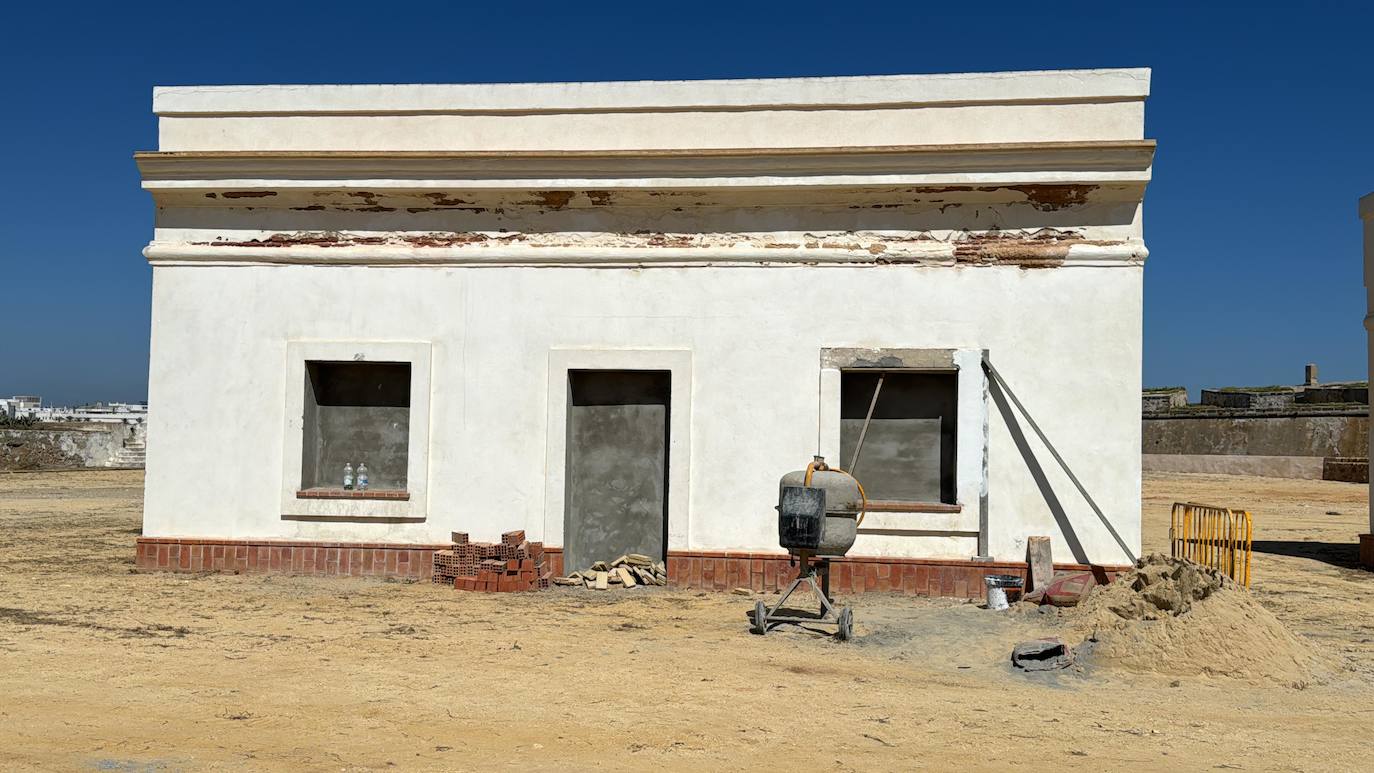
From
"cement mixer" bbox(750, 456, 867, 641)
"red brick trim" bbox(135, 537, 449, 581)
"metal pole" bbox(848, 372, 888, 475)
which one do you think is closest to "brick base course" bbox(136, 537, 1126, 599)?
"red brick trim" bbox(135, 537, 449, 581)

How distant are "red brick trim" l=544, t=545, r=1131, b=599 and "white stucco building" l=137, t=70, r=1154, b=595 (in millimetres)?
40

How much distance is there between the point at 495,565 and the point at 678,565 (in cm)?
175

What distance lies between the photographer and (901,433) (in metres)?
10.9

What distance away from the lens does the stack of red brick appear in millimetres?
10555

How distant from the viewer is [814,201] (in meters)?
10.9

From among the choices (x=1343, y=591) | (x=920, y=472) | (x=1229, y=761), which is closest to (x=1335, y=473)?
(x=1343, y=591)

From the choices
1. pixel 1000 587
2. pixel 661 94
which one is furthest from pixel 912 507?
pixel 661 94

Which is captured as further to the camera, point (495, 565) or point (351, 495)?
point (351, 495)

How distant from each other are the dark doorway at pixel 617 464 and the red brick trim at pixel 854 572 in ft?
1.49

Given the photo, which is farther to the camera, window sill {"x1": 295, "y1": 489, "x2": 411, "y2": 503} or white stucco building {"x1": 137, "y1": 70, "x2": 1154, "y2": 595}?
window sill {"x1": 295, "y1": 489, "x2": 411, "y2": 503}

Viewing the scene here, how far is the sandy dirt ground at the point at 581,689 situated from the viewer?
541cm

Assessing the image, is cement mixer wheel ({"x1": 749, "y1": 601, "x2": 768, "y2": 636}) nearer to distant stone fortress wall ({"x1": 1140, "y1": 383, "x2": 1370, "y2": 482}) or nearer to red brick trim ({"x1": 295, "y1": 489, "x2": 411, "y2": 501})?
red brick trim ({"x1": 295, "y1": 489, "x2": 411, "y2": 501})

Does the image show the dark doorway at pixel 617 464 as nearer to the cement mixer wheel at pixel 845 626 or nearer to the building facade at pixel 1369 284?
the cement mixer wheel at pixel 845 626

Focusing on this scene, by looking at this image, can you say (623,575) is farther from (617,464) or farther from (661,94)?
(661,94)
